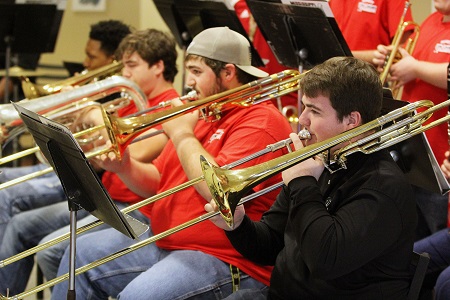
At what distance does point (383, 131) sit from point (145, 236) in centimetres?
136

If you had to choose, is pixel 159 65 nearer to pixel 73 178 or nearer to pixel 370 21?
pixel 370 21

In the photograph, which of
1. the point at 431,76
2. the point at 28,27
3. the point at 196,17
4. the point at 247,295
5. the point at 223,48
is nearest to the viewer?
the point at 247,295

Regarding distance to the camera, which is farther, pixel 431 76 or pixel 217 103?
pixel 431 76

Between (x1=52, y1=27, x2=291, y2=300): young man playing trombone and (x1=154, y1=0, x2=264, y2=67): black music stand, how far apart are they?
20.6 inches

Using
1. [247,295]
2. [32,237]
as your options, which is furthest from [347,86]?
[32,237]

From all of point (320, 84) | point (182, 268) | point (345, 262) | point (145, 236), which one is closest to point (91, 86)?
point (145, 236)

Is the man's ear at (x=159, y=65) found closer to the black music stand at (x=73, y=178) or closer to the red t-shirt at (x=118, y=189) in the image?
the red t-shirt at (x=118, y=189)

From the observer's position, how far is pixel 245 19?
4336mm

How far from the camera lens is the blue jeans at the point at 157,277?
256 cm

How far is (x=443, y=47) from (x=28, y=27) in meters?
2.83

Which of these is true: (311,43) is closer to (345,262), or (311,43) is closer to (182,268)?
(182,268)

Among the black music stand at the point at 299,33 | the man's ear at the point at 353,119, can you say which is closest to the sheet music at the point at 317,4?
the black music stand at the point at 299,33

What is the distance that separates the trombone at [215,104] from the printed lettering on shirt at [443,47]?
742 millimetres

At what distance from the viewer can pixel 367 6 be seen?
12.5 ft
